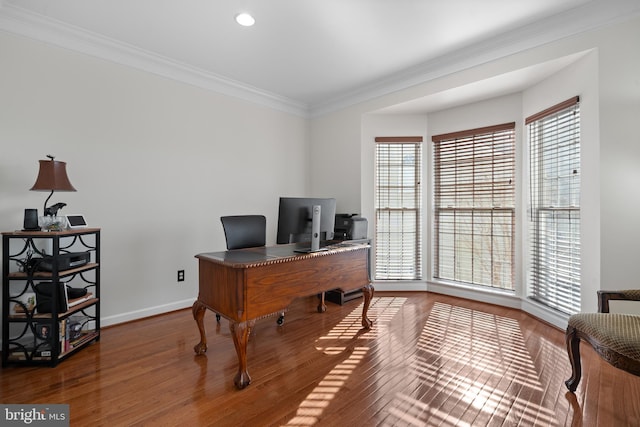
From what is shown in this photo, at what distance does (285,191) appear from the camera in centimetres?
458

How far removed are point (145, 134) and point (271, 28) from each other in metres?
1.69

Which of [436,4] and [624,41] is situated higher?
[436,4]

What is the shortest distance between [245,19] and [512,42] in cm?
246

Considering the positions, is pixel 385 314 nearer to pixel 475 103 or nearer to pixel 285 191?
pixel 285 191

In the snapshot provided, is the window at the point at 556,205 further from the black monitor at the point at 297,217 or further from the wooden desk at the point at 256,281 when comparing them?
the black monitor at the point at 297,217

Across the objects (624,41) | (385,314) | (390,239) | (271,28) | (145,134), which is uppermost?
(271,28)

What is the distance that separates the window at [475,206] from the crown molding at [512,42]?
887mm

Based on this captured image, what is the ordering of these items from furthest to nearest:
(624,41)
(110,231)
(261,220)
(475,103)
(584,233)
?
1. (475,103)
2. (261,220)
3. (110,231)
4. (584,233)
5. (624,41)

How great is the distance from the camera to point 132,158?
10.2 ft

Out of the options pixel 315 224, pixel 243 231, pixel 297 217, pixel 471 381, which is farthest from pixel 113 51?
pixel 471 381

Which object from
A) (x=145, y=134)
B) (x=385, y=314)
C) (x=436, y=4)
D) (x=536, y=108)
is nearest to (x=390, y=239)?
(x=385, y=314)

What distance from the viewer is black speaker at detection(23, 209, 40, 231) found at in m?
2.28

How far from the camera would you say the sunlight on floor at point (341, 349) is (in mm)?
1729

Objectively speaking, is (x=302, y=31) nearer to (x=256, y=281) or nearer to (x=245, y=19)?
(x=245, y=19)
